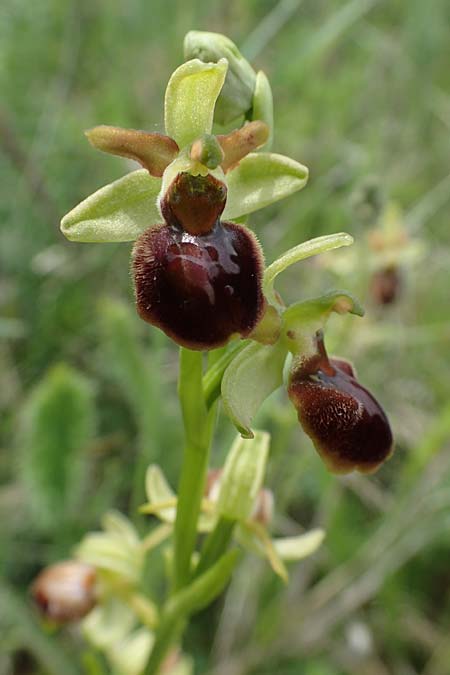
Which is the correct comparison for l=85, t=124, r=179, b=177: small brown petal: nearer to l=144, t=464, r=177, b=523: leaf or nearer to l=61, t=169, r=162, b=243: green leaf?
l=61, t=169, r=162, b=243: green leaf

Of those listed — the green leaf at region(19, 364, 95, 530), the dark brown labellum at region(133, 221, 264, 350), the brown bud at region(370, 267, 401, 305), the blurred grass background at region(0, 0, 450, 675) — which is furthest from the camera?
the brown bud at region(370, 267, 401, 305)

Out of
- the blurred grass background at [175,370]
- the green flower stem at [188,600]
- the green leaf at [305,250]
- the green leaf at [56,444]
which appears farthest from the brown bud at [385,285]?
the green leaf at [305,250]

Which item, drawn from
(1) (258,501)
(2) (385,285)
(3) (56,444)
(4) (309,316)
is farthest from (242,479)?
(2) (385,285)

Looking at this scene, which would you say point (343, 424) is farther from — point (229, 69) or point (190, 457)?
point (229, 69)

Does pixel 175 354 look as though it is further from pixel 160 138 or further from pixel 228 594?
pixel 160 138

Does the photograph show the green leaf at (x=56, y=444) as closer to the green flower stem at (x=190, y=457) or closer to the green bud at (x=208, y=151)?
the green flower stem at (x=190, y=457)

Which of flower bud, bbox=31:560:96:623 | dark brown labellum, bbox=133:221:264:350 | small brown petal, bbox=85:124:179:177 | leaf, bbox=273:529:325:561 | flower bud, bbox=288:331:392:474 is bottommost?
flower bud, bbox=31:560:96:623

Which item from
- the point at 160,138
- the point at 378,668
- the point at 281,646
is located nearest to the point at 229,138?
the point at 160,138

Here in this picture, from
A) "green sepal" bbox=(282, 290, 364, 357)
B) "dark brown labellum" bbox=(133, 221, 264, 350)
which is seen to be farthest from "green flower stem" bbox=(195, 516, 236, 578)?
"dark brown labellum" bbox=(133, 221, 264, 350)
